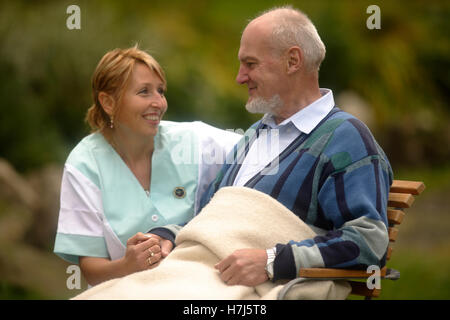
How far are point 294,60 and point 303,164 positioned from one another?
1.61 feet

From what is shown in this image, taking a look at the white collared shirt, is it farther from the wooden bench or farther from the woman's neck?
the woman's neck

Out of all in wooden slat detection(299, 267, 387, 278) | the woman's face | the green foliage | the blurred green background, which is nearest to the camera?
wooden slat detection(299, 267, 387, 278)

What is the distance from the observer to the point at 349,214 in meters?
2.40

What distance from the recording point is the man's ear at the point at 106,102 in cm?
323

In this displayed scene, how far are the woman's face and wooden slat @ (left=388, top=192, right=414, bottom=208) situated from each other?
1195 millimetres

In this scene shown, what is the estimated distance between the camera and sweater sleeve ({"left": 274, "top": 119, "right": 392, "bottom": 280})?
2355 millimetres

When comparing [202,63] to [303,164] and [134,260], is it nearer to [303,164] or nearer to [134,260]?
[134,260]

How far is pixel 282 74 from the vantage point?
2.78 meters

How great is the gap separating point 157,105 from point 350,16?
6.61 metres

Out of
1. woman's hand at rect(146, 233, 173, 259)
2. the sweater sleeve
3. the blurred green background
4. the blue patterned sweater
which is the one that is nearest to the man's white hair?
the blue patterned sweater

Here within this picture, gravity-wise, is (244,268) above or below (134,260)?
above

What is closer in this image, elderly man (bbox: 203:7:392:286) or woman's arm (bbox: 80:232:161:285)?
elderly man (bbox: 203:7:392:286)

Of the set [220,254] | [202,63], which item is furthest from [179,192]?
[202,63]

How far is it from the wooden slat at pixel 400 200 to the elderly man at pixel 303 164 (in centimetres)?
11
